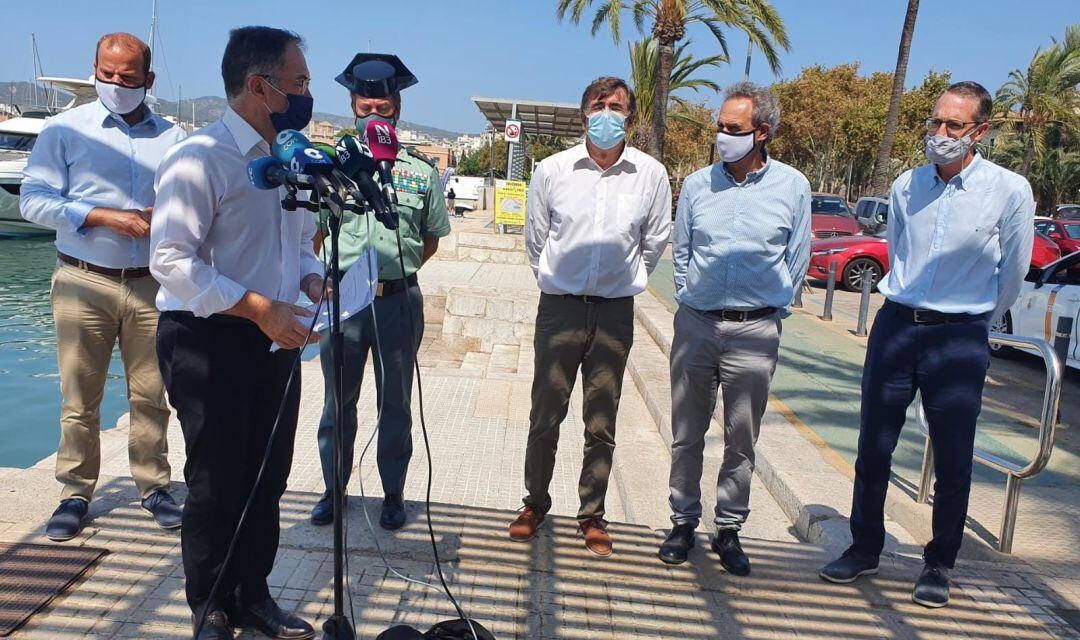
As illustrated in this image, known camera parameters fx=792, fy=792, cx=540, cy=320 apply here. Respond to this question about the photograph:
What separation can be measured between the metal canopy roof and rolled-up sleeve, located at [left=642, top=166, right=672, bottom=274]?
633 inches

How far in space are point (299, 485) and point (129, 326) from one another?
168cm

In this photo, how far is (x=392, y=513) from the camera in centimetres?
371

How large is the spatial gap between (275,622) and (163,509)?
117cm

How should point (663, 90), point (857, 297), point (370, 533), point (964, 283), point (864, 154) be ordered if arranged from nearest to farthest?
1. point (964, 283)
2. point (370, 533)
3. point (857, 297)
4. point (663, 90)
5. point (864, 154)

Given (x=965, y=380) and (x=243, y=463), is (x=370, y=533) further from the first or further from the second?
(x=965, y=380)

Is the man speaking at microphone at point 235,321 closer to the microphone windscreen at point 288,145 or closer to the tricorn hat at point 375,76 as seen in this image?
the microphone windscreen at point 288,145

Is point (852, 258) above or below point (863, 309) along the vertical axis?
above

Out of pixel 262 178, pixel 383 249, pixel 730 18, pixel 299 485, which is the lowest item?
pixel 299 485

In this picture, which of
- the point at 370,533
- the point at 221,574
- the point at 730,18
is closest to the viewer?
the point at 221,574

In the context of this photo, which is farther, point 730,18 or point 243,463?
point 730,18

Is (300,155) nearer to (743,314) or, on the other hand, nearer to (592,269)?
(592,269)

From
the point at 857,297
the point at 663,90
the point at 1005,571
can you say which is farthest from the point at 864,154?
the point at 1005,571

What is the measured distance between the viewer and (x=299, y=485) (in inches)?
196

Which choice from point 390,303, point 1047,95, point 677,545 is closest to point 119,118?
point 390,303
